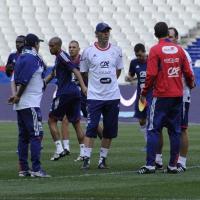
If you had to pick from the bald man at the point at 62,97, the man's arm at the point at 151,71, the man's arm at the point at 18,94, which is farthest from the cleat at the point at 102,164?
the man's arm at the point at 18,94

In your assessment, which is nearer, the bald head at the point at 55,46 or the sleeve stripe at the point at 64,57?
the sleeve stripe at the point at 64,57

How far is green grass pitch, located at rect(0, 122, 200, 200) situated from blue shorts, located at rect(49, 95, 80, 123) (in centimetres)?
74

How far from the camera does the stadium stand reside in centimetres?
3691

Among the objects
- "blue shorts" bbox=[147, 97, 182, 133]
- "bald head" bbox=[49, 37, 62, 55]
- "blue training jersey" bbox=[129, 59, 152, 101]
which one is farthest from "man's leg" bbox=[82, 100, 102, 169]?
"blue training jersey" bbox=[129, 59, 152, 101]

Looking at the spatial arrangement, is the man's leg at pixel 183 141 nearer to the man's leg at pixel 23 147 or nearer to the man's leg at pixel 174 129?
the man's leg at pixel 174 129

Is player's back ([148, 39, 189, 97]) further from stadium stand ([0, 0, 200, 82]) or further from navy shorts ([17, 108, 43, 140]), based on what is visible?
stadium stand ([0, 0, 200, 82])

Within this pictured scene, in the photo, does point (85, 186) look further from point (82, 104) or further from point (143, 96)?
point (82, 104)

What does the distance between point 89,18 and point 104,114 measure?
2378 cm

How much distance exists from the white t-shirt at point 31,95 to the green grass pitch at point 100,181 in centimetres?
101

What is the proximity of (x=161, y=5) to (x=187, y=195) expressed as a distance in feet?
92.0

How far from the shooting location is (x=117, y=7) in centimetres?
3862

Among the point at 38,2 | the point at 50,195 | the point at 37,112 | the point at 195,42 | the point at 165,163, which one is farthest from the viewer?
the point at 38,2

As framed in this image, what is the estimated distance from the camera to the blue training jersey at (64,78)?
1583cm

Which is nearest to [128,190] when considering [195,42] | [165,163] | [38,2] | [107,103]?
[107,103]
